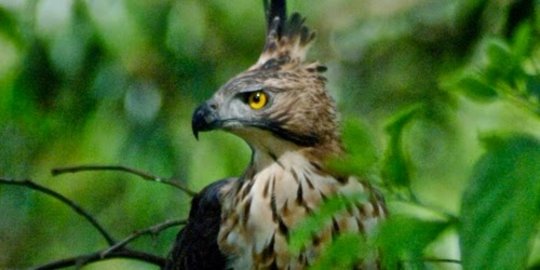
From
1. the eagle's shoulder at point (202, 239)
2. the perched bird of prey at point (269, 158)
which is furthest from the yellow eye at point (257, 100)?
the eagle's shoulder at point (202, 239)

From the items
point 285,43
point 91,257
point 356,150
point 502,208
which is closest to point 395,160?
point 356,150

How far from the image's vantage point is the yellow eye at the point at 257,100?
14.6ft

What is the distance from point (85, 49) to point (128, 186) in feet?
2.56

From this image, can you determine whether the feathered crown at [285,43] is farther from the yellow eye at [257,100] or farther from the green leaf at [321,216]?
the green leaf at [321,216]

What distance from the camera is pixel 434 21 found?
7.01m

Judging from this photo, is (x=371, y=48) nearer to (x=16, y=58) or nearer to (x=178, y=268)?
(x=16, y=58)

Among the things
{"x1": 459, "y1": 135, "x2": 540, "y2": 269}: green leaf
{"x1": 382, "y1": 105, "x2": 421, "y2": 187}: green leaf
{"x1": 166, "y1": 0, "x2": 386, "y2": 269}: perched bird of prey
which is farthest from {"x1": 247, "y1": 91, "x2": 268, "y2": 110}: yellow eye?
{"x1": 459, "y1": 135, "x2": 540, "y2": 269}: green leaf

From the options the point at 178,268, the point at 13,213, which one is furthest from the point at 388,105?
the point at 178,268

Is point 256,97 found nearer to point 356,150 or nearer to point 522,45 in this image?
point 522,45

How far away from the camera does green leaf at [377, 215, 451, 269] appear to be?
2.00m

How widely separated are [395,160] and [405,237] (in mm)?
472

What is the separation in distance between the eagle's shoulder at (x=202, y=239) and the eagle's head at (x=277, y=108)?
0.74 feet

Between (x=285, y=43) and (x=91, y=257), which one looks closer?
(x=91, y=257)

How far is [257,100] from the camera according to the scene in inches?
177
